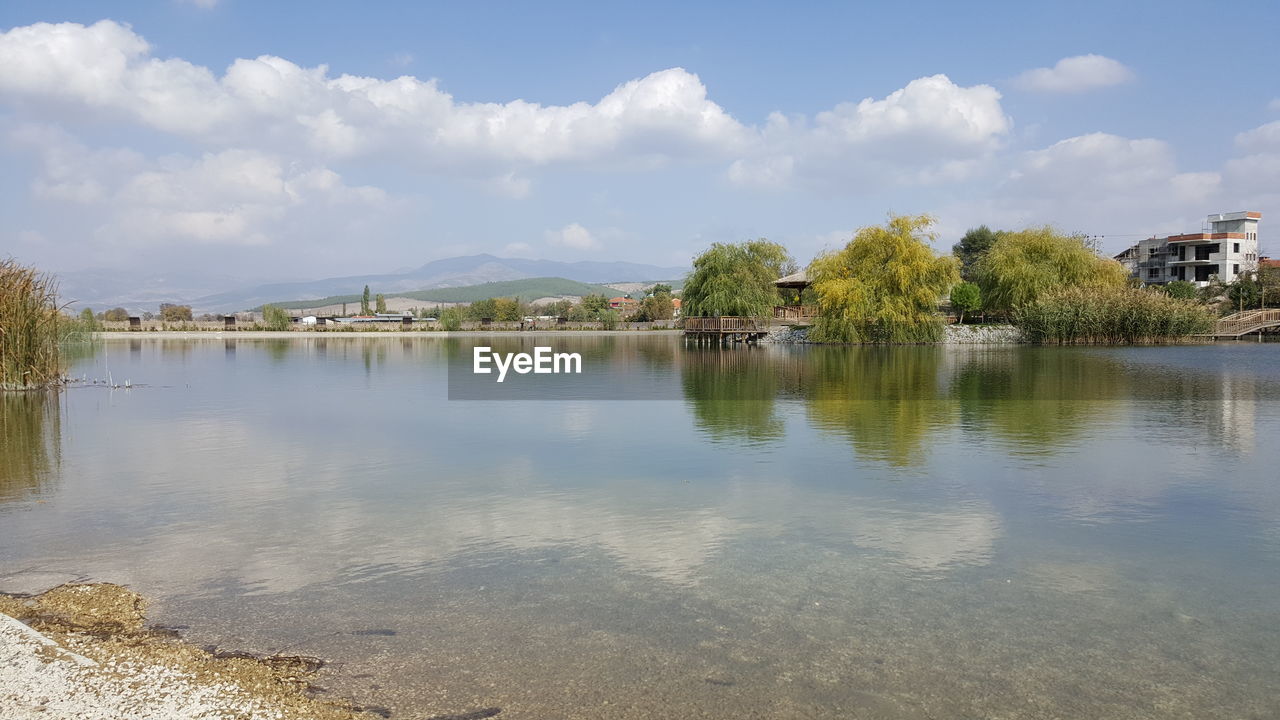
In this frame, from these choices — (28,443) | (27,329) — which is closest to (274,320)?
(27,329)

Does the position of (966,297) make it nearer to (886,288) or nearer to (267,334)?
(886,288)

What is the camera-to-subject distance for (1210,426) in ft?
44.0

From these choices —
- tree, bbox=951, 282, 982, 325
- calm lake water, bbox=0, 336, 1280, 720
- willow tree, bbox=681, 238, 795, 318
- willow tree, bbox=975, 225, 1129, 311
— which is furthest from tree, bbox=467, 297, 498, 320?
calm lake water, bbox=0, 336, 1280, 720

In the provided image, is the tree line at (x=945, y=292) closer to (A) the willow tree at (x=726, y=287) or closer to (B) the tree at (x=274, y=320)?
(A) the willow tree at (x=726, y=287)

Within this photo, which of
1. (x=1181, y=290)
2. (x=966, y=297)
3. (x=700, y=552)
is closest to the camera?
(x=700, y=552)

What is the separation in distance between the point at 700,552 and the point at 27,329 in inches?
711

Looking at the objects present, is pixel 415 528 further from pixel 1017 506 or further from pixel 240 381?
pixel 240 381

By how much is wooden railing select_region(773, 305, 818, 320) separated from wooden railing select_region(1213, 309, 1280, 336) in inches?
891

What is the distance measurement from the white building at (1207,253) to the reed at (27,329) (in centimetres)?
8256

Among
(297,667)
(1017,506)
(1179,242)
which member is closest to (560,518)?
(297,667)

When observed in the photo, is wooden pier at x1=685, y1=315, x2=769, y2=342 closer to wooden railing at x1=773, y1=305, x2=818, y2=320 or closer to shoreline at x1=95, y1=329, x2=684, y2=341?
wooden railing at x1=773, y1=305, x2=818, y2=320

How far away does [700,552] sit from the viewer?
6629 millimetres

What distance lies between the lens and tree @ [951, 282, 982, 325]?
4872 cm

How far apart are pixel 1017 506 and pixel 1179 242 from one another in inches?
3393
